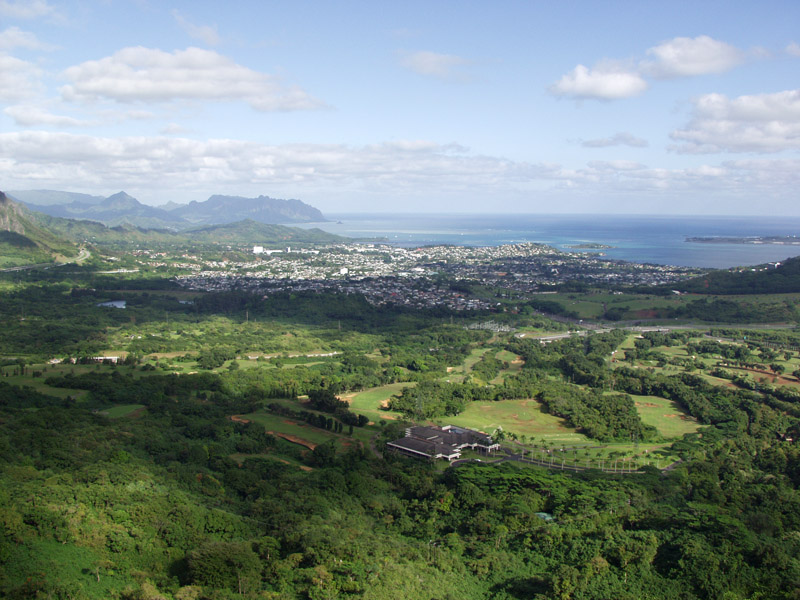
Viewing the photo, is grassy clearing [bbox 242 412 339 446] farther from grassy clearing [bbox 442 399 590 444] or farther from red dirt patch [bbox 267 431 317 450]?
grassy clearing [bbox 442 399 590 444]

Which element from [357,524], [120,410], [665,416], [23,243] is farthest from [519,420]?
[23,243]

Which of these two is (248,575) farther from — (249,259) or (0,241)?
(249,259)

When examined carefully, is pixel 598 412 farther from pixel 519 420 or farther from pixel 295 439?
pixel 295 439

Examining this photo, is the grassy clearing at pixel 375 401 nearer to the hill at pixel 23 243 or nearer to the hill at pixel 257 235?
the hill at pixel 23 243

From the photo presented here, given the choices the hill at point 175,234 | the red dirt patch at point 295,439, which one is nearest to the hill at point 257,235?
the hill at point 175,234

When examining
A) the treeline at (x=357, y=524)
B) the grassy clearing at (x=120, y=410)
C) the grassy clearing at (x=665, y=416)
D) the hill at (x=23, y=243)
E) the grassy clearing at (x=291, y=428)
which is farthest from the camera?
the hill at (x=23, y=243)

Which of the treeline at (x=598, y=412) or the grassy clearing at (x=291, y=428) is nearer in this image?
the grassy clearing at (x=291, y=428)
